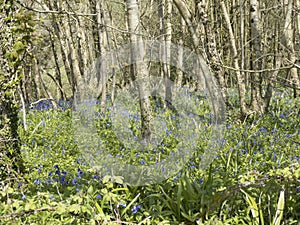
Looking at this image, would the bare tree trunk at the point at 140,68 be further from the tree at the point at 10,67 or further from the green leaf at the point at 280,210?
the green leaf at the point at 280,210

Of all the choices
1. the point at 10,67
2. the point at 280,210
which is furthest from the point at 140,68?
the point at 280,210

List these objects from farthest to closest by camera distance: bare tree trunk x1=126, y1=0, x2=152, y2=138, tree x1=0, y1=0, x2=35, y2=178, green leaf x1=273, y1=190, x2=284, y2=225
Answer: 1. bare tree trunk x1=126, y1=0, x2=152, y2=138
2. tree x1=0, y1=0, x2=35, y2=178
3. green leaf x1=273, y1=190, x2=284, y2=225

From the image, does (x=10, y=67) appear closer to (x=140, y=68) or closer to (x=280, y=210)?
(x=140, y=68)

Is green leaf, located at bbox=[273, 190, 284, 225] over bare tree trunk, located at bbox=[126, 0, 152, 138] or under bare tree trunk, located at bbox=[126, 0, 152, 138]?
under

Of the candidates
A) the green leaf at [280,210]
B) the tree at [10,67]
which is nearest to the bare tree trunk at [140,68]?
the tree at [10,67]

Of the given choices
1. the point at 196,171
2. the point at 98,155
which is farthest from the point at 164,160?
the point at 98,155

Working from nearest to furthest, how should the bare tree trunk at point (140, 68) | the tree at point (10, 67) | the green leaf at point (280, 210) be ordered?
the green leaf at point (280, 210) → the tree at point (10, 67) → the bare tree trunk at point (140, 68)

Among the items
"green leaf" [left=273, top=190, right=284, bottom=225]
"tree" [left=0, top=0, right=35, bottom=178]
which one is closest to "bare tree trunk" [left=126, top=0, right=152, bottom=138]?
"tree" [left=0, top=0, right=35, bottom=178]

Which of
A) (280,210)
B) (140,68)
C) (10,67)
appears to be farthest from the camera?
(140,68)

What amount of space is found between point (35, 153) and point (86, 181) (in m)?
2.08

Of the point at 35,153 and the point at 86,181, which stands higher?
the point at 86,181

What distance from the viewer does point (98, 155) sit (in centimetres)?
483

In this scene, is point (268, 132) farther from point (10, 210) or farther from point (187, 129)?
point (10, 210)

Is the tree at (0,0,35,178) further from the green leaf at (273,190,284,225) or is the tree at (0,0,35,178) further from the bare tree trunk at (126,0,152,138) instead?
the green leaf at (273,190,284,225)
